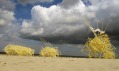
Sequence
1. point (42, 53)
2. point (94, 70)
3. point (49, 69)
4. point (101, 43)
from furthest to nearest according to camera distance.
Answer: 1. point (42, 53)
2. point (101, 43)
3. point (49, 69)
4. point (94, 70)

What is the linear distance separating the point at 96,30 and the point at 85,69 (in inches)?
329

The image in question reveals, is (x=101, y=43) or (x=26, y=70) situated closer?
(x=26, y=70)

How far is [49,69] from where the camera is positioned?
773 cm

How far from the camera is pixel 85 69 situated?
7262mm

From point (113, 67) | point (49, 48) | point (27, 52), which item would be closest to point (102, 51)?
point (49, 48)

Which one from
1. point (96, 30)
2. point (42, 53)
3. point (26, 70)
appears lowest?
point (26, 70)

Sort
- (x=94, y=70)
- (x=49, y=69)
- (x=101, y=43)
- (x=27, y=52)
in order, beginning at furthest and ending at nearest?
(x=27, y=52) → (x=101, y=43) → (x=49, y=69) → (x=94, y=70)

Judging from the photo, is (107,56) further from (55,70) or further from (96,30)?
(55,70)

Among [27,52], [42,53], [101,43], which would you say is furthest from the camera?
[27,52]

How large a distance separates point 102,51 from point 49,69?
27.1 ft

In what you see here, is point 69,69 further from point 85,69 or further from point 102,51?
point 102,51

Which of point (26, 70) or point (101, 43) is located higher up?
point (101, 43)

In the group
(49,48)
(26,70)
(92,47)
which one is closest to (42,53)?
(49,48)

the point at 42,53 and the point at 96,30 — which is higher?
the point at 96,30
